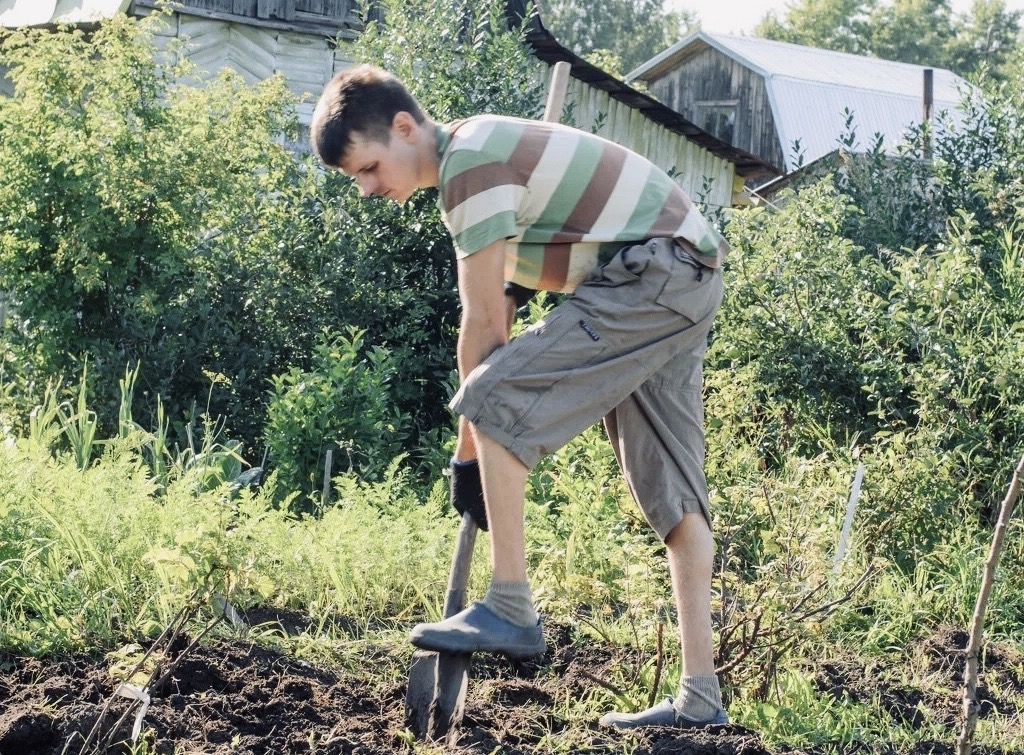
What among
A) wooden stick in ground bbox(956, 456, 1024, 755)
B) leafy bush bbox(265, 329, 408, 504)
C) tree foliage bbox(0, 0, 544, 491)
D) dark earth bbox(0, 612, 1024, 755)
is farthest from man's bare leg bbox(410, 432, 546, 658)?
tree foliage bbox(0, 0, 544, 491)

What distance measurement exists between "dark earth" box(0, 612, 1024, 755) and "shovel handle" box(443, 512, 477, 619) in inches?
10.0

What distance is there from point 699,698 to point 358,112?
162 cm

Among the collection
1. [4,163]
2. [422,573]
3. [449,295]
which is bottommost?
[422,573]

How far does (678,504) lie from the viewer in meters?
3.15

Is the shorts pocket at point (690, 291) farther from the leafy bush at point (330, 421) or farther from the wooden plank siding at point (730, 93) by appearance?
the wooden plank siding at point (730, 93)

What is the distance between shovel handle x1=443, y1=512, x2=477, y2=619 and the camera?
3.27m

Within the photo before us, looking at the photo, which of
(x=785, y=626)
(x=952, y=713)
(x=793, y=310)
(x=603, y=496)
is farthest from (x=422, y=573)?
(x=793, y=310)

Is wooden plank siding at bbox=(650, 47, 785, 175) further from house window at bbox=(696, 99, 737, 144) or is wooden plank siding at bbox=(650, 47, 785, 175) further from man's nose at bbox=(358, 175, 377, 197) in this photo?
man's nose at bbox=(358, 175, 377, 197)

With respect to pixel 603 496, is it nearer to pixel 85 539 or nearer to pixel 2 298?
pixel 85 539

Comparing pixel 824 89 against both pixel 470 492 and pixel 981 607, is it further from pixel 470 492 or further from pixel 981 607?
pixel 981 607

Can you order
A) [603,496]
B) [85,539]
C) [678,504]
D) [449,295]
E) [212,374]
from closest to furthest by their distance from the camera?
[678,504], [85,539], [603,496], [212,374], [449,295]

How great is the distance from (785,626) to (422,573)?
4.28ft

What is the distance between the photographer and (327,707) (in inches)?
129

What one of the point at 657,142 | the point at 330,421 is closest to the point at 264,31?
the point at 657,142
